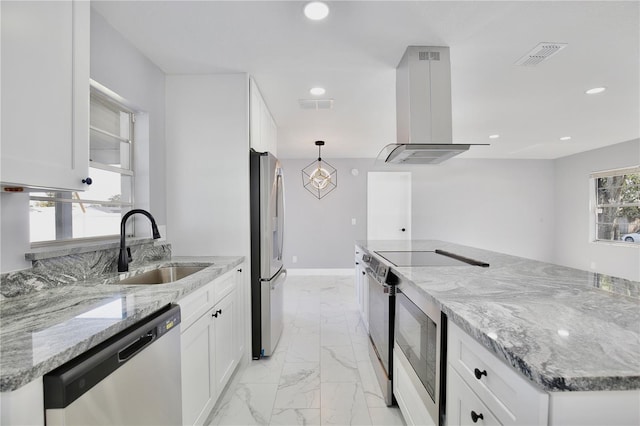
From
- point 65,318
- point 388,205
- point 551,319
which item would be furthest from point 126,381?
point 388,205

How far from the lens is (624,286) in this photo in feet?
4.34

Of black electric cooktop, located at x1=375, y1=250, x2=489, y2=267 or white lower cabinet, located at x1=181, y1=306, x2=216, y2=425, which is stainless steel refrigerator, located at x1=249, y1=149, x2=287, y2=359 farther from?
black electric cooktop, located at x1=375, y1=250, x2=489, y2=267

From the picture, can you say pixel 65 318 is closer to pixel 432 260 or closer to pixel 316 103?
pixel 432 260

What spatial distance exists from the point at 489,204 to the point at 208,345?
6.58 m

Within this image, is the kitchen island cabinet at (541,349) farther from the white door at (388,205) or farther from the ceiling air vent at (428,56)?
the white door at (388,205)

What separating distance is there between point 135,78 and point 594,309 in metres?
2.88

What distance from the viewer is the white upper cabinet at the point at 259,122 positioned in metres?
2.53

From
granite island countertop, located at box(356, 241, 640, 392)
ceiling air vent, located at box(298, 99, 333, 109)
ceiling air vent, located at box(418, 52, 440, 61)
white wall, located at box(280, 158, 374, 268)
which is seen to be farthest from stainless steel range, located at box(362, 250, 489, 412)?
white wall, located at box(280, 158, 374, 268)

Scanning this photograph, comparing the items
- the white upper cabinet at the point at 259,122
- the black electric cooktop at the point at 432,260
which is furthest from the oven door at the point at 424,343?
the white upper cabinet at the point at 259,122

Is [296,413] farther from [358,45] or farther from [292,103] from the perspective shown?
[292,103]

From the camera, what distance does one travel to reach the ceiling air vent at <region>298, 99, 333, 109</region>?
3.04 m

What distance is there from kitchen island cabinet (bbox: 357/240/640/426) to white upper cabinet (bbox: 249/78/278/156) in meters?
1.92

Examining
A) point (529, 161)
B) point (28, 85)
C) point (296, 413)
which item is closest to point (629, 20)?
point (28, 85)

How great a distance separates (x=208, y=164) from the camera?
244 cm
